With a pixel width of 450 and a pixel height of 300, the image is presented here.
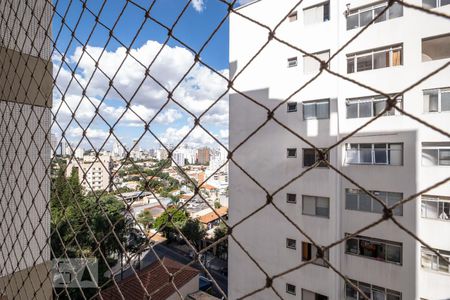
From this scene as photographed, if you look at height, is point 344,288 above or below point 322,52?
below

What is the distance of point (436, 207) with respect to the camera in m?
2.82

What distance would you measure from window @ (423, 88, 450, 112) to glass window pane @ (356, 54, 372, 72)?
661 mm

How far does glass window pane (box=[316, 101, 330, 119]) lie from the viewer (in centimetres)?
334

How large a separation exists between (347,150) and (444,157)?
36.1 inches

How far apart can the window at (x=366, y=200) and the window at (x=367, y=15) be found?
1.91m

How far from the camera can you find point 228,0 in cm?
55

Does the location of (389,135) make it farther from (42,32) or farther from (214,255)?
(214,255)

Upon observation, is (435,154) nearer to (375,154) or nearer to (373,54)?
(375,154)

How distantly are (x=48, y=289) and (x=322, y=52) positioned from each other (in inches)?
134

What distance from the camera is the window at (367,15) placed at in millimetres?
2982

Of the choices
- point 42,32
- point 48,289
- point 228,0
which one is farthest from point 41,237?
point 228,0

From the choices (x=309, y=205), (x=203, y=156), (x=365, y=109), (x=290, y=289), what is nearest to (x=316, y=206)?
(x=309, y=205)

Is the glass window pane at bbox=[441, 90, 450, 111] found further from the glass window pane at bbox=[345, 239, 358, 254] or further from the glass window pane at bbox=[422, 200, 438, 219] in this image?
the glass window pane at bbox=[345, 239, 358, 254]

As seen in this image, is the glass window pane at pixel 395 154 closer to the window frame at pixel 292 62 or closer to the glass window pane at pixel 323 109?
the glass window pane at pixel 323 109
